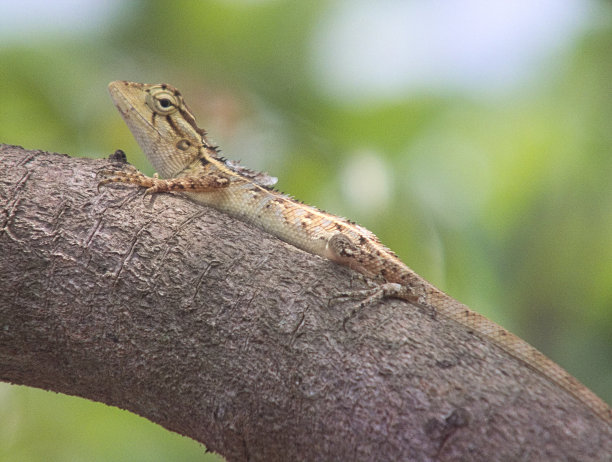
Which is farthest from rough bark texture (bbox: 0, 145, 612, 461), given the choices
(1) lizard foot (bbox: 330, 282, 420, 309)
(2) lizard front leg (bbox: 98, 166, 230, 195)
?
(2) lizard front leg (bbox: 98, 166, 230, 195)

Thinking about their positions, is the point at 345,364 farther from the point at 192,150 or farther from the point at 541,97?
the point at 541,97

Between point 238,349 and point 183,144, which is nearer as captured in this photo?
point 238,349

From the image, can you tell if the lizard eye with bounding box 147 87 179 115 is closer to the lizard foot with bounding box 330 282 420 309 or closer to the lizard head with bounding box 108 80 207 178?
the lizard head with bounding box 108 80 207 178

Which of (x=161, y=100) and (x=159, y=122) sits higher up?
(x=161, y=100)

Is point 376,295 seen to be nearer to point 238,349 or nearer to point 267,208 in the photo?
point 238,349

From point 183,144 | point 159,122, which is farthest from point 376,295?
point 159,122

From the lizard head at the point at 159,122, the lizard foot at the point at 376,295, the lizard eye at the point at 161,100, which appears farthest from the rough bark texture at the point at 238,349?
the lizard eye at the point at 161,100

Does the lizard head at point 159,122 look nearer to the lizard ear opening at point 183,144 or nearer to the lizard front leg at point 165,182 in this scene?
the lizard ear opening at point 183,144
